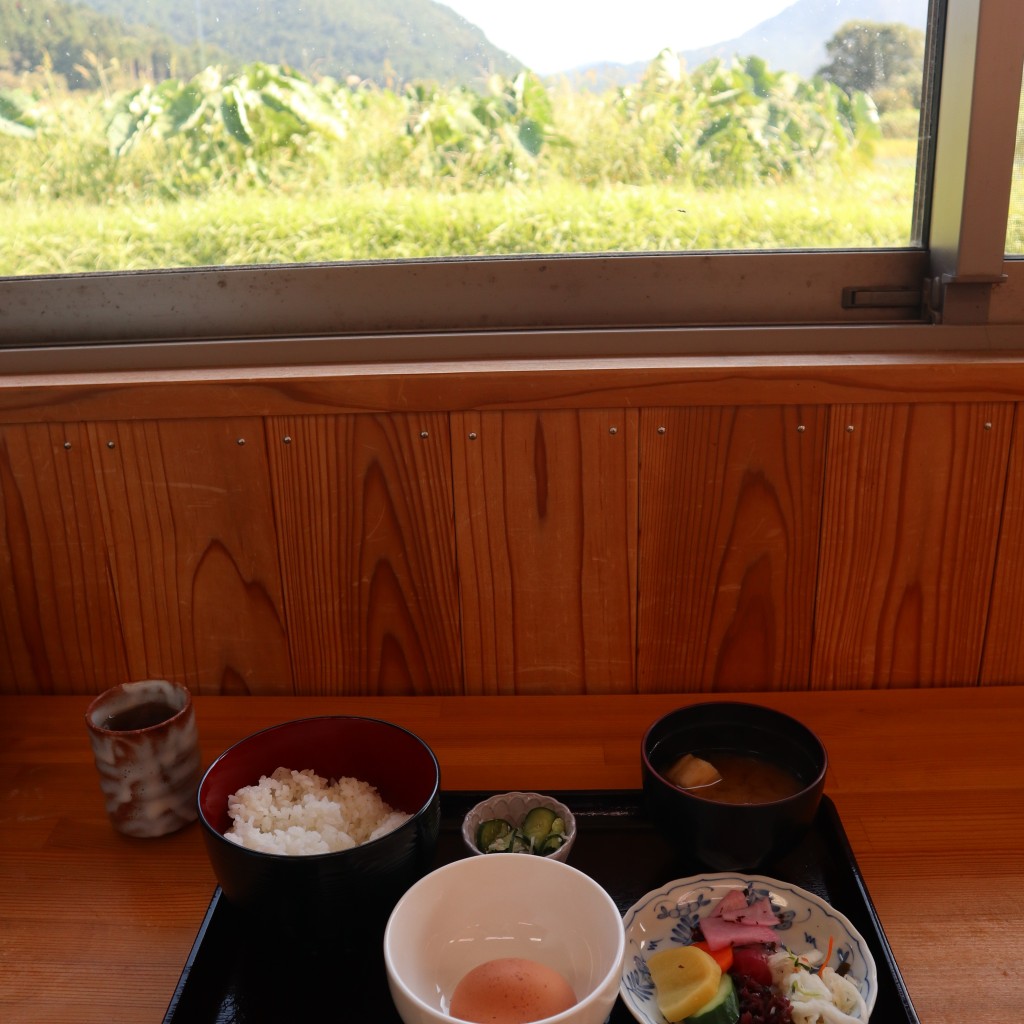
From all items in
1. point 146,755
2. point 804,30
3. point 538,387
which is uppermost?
point 804,30

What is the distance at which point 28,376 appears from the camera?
132 cm

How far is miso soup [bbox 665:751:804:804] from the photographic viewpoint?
0.99m

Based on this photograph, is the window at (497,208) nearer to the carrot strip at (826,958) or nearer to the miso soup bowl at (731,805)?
the miso soup bowl at (731,805)

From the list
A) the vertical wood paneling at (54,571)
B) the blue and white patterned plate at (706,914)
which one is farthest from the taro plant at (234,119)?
the blue and white patterned plate at (706,914)

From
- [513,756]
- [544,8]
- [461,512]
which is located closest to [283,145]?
[544,8]

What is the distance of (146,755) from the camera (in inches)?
39.7

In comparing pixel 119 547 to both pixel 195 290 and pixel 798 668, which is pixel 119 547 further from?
pixel 798 668

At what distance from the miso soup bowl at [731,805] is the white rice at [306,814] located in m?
0.26

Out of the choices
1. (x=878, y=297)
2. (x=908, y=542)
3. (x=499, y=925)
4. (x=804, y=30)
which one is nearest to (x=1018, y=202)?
(x=878, y=297)

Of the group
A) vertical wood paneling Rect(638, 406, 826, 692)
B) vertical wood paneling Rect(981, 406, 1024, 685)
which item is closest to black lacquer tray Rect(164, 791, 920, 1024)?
vertical wood paneling Rect(638, 406, 826, 692)

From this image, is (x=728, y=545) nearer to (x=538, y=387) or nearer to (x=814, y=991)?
(x=538, y=387)

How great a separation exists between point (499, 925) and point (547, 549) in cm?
55

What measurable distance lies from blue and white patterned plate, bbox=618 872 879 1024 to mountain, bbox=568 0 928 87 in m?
1.01

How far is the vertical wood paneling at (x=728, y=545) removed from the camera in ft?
4.05
